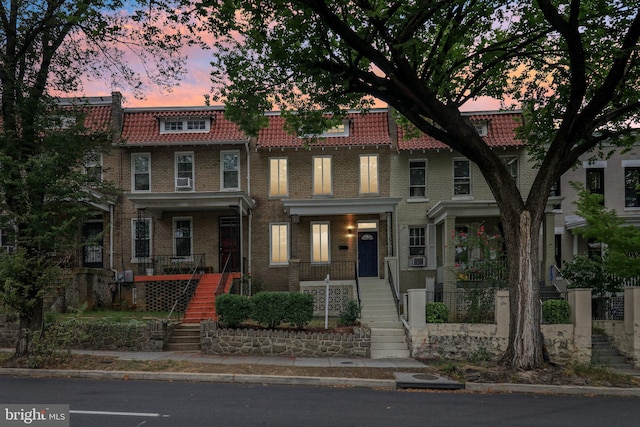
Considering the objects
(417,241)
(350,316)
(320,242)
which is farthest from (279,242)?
(350,316)

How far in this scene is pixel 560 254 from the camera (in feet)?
75.0

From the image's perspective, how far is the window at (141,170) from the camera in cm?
2309

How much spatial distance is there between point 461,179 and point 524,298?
37.8ft

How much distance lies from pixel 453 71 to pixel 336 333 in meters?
8.07

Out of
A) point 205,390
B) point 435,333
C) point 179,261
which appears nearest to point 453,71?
point 435,333

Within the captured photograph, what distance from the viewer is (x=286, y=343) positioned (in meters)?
15.1

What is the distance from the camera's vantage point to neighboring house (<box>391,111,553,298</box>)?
22.7 m

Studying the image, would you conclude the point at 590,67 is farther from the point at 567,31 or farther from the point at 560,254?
the point at 560,254

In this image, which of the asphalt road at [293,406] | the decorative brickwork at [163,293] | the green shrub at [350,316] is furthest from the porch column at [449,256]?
the decorative brickwork at [163,293]

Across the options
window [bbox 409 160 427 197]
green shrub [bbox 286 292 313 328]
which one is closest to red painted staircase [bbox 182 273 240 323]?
green shrub [bbox 286 292 313 328]

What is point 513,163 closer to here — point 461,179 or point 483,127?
point 483,127

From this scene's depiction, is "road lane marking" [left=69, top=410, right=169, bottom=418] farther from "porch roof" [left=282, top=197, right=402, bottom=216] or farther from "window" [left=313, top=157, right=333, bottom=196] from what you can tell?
"window" [left=313, top=157, right=333, bottom=196]

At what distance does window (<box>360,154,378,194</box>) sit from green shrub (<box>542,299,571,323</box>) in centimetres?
950

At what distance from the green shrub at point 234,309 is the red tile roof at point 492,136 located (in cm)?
1056
